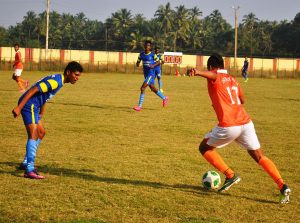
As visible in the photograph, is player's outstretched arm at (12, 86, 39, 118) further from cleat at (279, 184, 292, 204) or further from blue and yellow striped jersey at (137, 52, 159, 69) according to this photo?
blue and yellow striped jersey at (137, 52, 159, 69)

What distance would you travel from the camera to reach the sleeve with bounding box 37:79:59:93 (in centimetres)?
637

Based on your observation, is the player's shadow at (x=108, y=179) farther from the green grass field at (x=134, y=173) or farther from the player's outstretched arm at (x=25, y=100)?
the player's outstretched arm at (x=25, y=100)

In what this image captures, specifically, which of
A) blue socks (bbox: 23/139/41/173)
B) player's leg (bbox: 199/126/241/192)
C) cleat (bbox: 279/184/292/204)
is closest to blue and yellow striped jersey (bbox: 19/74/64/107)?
blue socks (bbox: 23/139/41/173)

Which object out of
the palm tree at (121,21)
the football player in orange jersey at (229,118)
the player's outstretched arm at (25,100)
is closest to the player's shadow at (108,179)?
the football player in orange jersey at (229,118)

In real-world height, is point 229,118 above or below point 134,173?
above

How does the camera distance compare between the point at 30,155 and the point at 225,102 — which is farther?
the point at 30,155

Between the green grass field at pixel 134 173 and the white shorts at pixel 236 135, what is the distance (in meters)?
0.72

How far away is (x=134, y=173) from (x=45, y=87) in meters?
1.90

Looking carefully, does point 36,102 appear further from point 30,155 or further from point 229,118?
point 229,118

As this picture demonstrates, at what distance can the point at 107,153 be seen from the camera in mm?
8375

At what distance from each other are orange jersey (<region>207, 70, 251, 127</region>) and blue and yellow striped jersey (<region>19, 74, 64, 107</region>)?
7.21 ft

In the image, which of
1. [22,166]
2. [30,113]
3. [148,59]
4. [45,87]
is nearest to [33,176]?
[22,166]

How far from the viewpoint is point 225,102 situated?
5.79 meters

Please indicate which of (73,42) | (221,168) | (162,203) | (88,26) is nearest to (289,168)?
(221,168)
